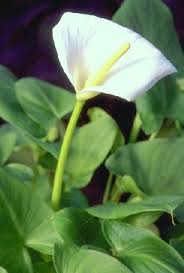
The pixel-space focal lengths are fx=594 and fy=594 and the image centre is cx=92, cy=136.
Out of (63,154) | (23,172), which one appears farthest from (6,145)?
(63,154)

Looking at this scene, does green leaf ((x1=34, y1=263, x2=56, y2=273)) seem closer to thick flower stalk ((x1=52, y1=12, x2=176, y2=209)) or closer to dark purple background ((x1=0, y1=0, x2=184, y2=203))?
thick flower stalk ((x1=52, y1=12, x2=176, y2=209))

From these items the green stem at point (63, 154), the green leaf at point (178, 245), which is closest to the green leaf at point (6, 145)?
the green stem at point (63, 154)

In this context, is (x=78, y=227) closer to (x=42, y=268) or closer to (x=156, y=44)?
(x=42, y=268)

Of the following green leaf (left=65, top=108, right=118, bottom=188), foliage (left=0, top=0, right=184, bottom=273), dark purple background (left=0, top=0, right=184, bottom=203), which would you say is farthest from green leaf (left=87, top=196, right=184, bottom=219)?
dark purple background (left=0, top=0, right=184, bottom=203)

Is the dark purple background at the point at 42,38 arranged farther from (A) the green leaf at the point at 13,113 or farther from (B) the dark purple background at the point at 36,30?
(A) the green leaf at the point at 13,113

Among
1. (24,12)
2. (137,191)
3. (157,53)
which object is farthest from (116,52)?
(24,12)
